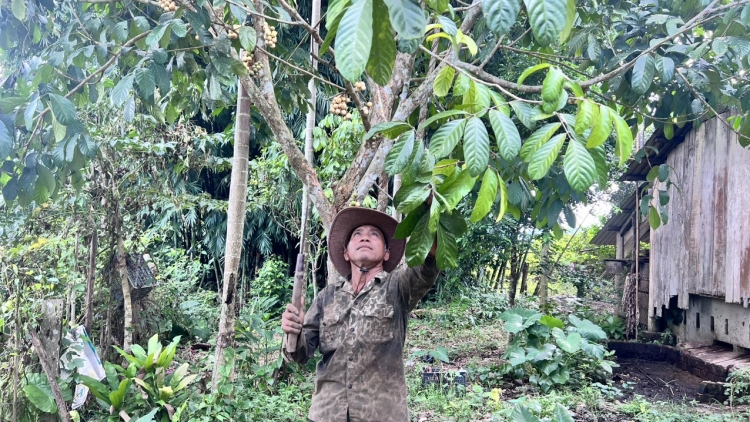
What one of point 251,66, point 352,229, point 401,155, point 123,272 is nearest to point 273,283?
point 123,272

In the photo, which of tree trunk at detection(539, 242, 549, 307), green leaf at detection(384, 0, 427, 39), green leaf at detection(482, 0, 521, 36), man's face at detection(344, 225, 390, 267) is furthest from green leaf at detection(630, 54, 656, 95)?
tree trunk at detection(539, 242, 549, 307)

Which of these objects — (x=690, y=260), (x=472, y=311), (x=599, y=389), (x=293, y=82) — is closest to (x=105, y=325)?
(x=293, y=82)

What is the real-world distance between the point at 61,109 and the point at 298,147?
152 centimetres

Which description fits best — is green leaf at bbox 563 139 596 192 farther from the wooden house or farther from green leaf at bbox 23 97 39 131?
the wooden house

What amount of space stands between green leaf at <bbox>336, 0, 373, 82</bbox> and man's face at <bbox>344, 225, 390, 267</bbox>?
151cm

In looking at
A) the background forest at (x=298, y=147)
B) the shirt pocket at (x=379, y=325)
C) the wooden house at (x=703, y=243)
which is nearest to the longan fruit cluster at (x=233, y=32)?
the background forest at (x=298, y=147)

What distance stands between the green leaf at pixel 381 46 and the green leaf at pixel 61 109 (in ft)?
4.99

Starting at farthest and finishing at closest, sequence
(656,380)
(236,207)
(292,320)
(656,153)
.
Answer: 1. (656,153)
2. (656,380)
3. (236,207)
4. (292,320)

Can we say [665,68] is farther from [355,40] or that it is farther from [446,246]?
[355,40]

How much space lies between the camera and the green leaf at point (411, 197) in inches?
61.4

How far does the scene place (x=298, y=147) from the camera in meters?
3.49

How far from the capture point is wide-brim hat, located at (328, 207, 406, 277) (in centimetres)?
248

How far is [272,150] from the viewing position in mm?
7309

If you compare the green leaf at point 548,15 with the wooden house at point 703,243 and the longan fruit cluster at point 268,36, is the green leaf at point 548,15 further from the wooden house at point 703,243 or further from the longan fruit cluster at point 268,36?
the wooden house at point 703,243
